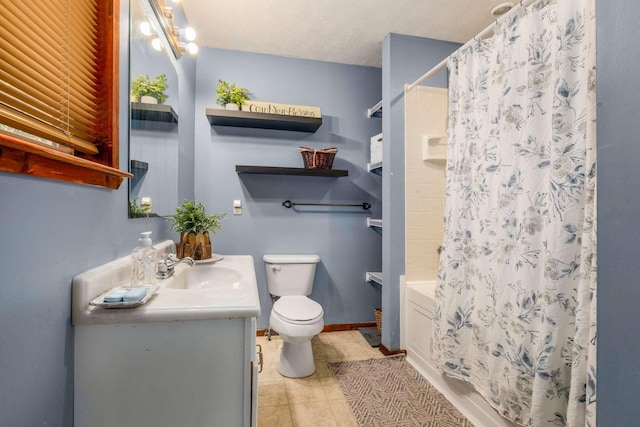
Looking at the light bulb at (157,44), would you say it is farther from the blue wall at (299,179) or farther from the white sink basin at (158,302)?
the white sink basin at (158,302)

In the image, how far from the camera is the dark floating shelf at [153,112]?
1.21 m

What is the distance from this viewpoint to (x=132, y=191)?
116 centimetres

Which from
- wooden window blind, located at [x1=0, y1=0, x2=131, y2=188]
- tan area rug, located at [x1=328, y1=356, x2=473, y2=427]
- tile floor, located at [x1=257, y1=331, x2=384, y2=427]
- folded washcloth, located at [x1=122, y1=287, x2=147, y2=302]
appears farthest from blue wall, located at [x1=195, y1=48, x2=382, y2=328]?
folded washcloth, located at [x1=122, y1=287, x2=147, y2=302]

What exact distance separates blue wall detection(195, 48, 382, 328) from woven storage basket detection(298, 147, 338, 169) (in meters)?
0.18

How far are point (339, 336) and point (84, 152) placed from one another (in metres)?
2.25

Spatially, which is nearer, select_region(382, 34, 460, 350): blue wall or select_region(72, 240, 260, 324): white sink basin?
select_region(72, 240, 260, 324): white sink basin

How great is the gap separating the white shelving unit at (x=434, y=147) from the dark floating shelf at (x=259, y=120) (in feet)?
2.83

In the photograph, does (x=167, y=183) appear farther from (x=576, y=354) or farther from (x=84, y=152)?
(x=576, y=354)

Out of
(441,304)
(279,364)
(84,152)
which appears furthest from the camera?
(279,364)

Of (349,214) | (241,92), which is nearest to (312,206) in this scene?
(349,214)

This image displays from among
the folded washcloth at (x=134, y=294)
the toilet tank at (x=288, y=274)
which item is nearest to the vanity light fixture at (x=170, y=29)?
the folded washcloth at (x=134, y=294)

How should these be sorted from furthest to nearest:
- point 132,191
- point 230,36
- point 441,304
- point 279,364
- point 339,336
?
point 339,336 → point 230,36 → point 279,364 → point 441,304 → point 132,191

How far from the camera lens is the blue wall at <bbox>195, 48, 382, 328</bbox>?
239 centimetres

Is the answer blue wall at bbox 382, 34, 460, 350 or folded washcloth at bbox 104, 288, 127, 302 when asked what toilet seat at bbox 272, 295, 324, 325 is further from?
folded washcloth at bbox 104, 288, 127, 302
